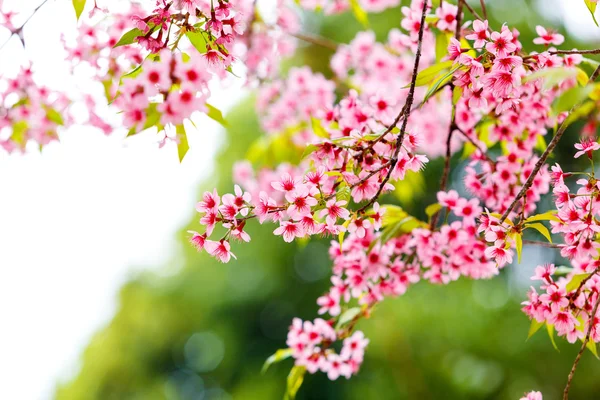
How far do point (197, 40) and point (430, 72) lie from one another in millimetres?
441

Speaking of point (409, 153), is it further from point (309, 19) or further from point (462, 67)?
point (309, 19)

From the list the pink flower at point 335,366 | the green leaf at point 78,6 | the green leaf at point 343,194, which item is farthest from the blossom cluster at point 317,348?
the green leaf at point 78,6

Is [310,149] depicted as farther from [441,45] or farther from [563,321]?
[563,321]

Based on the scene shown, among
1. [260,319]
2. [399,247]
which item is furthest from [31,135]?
[260,319]

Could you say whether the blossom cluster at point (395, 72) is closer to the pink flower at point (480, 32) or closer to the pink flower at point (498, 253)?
the pink flower at point (480, 32)

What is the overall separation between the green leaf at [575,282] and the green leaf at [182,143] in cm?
82

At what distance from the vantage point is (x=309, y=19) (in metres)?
6.53

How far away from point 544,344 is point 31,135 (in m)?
4.27

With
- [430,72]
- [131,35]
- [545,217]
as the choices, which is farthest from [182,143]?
[545,217]

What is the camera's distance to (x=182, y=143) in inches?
43.0

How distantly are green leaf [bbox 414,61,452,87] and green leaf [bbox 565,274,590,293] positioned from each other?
0.50 metres

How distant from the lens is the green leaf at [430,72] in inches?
42.8

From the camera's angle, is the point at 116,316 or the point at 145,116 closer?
the point at 145,116

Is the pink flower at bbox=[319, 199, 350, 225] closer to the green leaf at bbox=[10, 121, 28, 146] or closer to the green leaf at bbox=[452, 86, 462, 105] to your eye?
the green leaf at bbox=[452, 86, 462, 105]
